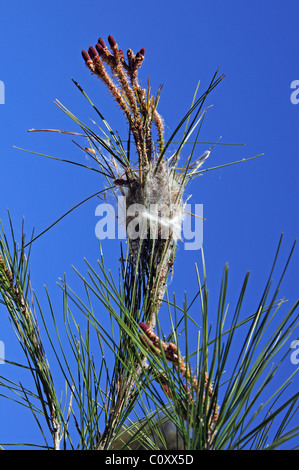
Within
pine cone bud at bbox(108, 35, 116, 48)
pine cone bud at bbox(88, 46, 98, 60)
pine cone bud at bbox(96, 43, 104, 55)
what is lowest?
pine cone bud at bbox(88, 46, 98, 60)

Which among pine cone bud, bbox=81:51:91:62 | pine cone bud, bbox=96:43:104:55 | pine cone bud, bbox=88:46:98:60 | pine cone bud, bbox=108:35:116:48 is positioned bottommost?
pine cone bud, bbox=81:51:91:62

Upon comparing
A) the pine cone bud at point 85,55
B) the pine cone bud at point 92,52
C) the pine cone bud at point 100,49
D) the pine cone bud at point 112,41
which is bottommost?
the pine cone bud at point 85,55

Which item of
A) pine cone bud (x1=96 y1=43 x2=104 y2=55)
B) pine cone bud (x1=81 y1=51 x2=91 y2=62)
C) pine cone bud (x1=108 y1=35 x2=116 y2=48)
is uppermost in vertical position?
pine cone bud (x1=108 y1=35 x2=116 y2=48)

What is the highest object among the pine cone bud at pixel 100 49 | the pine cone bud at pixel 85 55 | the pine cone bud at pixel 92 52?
Answer: the pine cone bud at pixel 100 49

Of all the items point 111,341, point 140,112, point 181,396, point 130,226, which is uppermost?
point 140,112

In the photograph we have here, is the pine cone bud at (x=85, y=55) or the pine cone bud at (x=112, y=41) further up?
the pine cone bud at (x=112, y=41)

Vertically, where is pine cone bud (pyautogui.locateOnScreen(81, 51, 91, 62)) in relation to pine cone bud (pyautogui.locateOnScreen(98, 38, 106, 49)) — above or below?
below

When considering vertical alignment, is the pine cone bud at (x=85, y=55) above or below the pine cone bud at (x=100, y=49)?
below

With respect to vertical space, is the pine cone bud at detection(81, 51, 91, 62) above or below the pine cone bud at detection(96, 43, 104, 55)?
below

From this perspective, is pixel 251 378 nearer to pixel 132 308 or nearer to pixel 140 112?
pixel 132 308

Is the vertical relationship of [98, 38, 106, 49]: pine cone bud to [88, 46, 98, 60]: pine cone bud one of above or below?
above
